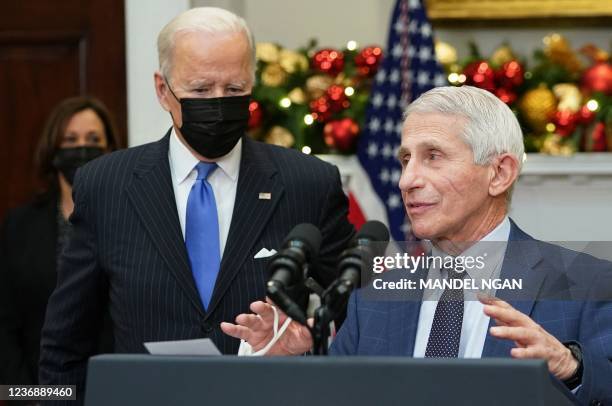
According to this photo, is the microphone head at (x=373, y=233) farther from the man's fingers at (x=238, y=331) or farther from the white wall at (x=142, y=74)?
the white wall at (x=142, y=74)

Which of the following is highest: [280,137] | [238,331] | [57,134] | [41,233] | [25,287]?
[57,134]

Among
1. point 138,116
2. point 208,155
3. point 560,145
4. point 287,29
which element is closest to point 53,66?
point 138,116

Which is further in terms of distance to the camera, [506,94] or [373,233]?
[506,94]

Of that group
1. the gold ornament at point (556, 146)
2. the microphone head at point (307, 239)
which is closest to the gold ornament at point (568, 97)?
the gold ornament at point (556, 146)

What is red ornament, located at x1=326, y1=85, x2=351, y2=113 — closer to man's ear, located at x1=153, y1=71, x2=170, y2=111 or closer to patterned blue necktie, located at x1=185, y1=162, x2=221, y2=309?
man's ear, located at x1=153, y1=71, x2=170, y2=111

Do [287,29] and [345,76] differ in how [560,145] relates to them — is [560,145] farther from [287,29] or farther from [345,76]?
[287,29]

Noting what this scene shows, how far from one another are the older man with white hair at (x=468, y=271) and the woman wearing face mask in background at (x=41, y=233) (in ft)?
7.49

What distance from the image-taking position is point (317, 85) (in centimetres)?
638

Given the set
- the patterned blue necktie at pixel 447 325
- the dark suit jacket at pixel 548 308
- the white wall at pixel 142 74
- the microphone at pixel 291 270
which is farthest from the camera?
Result: the white wall at pixel 142 74

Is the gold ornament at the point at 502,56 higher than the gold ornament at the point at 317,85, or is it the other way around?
the gold ornament at the point at 502,56

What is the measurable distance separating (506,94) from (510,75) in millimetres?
107

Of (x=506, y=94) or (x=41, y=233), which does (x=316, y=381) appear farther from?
(x=506, y=94)

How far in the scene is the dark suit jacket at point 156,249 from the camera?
3.35 m

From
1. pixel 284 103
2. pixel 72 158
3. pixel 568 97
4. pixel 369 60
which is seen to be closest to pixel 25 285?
pixel 72 158
